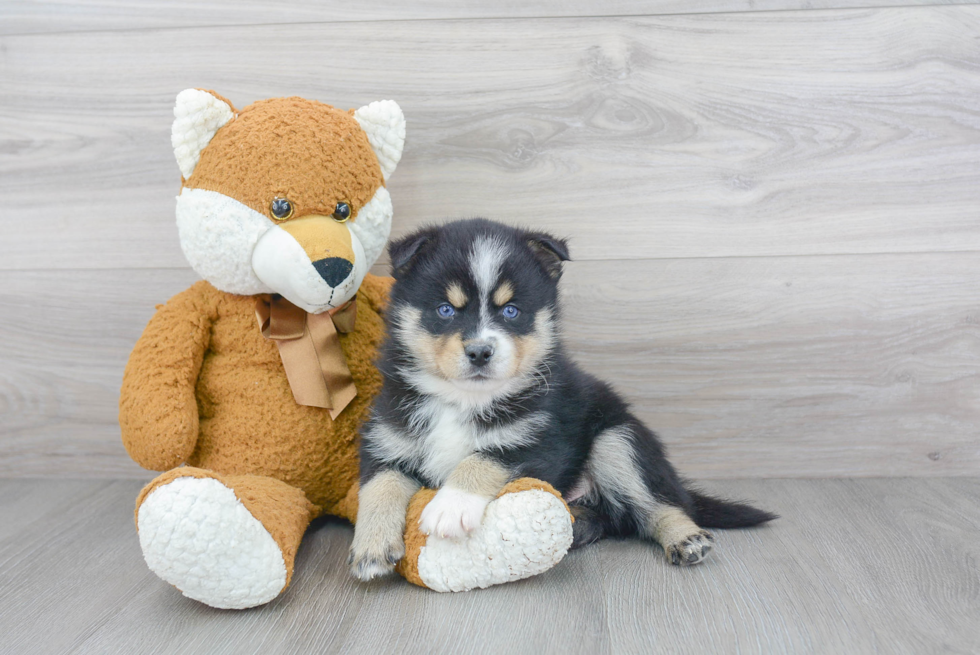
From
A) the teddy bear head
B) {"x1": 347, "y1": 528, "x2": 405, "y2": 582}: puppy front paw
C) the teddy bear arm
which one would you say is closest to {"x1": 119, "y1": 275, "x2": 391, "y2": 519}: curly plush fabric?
the teddy bear arm

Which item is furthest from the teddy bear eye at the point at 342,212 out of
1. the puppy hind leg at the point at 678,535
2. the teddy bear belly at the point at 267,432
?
the puppy hind leg at the point at 678,535

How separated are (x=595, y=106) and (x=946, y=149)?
3.50 feet

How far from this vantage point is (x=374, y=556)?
1.58 meters

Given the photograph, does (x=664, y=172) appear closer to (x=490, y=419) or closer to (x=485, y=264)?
(x=485, y=264)

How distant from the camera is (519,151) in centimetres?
231

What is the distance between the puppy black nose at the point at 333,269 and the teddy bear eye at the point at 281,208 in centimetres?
15

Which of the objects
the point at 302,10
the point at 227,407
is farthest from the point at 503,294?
the point at 302,10

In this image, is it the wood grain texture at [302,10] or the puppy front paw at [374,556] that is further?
the wood grain texture at [302,10]

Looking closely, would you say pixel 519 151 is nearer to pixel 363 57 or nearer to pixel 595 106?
pixel 595 106

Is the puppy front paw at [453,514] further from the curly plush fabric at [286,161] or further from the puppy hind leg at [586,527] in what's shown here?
the curly plush fabric at [286,161]

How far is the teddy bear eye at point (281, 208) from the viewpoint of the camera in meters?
1.75

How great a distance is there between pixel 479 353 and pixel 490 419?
0.79 feet

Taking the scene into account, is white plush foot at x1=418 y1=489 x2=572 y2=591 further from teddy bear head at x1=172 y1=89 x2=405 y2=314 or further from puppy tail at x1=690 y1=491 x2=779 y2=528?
teddy bear head at x1=172 y1=89 x2=405 y2=314

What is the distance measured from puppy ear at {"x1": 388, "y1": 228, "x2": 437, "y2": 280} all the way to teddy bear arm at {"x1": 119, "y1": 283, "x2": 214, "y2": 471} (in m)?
0.56
